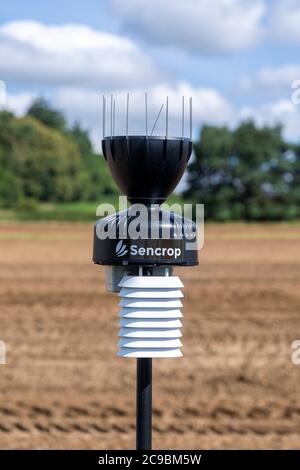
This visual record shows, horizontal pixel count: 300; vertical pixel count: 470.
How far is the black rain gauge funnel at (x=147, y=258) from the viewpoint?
104 inches

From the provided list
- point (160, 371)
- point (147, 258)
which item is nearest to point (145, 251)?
point (147, 258)

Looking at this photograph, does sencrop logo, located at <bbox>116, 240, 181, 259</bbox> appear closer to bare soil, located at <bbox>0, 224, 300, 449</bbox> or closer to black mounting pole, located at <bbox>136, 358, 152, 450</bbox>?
black mounting pole, located at <bbox>136, 358, 152, 450</bbox>

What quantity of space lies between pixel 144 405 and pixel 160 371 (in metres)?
7.24

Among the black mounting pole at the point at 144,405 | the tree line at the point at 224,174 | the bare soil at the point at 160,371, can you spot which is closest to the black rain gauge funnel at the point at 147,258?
the black mounting pole at the point at 144,405

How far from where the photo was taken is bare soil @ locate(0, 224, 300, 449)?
25.7 ft

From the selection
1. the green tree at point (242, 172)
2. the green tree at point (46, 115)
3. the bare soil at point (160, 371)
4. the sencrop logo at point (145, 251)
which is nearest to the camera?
the sencrop logo at point (145, 251)

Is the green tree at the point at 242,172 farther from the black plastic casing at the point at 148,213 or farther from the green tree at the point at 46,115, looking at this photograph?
the black plastic casing at the point at 148,213

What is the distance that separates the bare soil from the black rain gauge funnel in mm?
5038

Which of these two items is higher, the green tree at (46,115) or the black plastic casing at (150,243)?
the green tree at (46,115)

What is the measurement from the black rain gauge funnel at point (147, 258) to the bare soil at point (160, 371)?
5038 mm

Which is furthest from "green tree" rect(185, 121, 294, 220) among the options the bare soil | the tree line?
the bare soil

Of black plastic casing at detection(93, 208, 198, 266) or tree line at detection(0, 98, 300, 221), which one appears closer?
black plastic casing at detection(93, 208, 198, 266)

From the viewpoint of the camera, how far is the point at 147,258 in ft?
8.59

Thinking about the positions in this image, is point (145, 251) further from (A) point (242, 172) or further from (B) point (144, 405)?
(A) point (242, 172)
